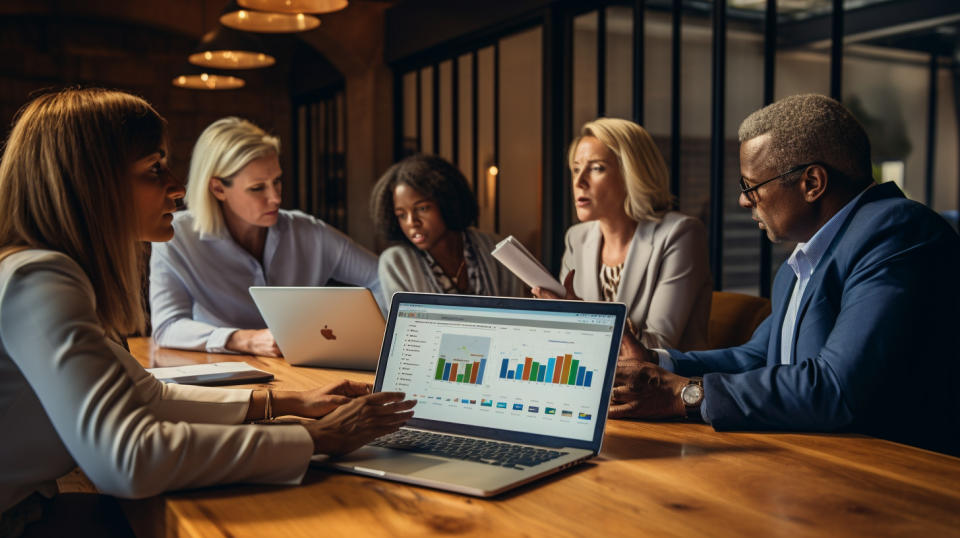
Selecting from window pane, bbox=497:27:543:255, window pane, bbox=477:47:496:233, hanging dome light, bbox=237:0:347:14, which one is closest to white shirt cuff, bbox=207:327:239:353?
hanging dome light, bbox=237:0:347:14

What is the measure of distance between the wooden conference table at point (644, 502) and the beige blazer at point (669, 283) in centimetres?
111

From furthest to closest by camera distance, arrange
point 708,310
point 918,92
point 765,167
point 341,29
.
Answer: point 918,92, point 341,29, point 708,310, point 765,167

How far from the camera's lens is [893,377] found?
1330 millimetres

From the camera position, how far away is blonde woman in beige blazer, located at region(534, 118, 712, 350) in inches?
93.4

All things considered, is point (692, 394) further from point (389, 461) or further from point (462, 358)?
point (389, 461)

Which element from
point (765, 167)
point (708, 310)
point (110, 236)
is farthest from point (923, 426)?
point (110, 236)

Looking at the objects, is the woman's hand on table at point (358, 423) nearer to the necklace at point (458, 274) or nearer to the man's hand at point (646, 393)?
the man's hand at point (646, 393)

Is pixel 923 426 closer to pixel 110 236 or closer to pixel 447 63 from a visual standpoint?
pixel 110 236

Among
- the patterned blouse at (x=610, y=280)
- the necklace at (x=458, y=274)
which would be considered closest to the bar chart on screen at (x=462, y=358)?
the patterned blouse at (x=610, y=280)

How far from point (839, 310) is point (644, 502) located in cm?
67

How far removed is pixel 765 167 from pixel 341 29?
4444 mm

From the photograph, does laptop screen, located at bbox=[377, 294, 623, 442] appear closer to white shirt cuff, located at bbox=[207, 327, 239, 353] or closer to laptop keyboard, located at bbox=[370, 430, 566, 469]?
laptop keyboard, located at bbox=[370, 430, 566, 469]

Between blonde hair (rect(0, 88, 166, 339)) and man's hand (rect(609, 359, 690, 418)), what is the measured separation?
2.69ft

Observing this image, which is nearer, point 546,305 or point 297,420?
point 546,305
